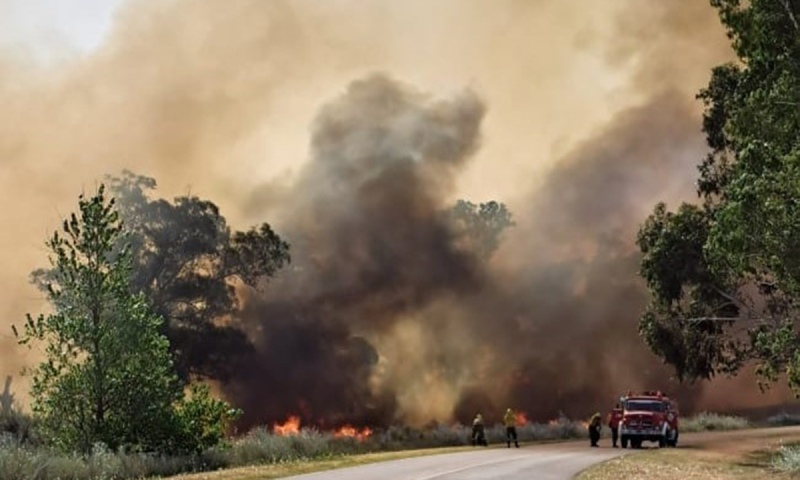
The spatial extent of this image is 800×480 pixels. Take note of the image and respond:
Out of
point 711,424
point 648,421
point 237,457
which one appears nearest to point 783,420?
point 711,424

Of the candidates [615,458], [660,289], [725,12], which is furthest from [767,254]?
[660,289]

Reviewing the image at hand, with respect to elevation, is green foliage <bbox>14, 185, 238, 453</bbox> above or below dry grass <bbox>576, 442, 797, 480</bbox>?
above

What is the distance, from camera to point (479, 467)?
26281mm

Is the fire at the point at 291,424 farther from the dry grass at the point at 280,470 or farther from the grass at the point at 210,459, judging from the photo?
the dry grass at the point at 280,470

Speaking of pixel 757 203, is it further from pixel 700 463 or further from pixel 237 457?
pixel 237 457

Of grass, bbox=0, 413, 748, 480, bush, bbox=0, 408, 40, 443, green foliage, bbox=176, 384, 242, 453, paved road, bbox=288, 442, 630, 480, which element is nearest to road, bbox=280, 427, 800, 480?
paved road, bbox=288, 442, 630, 480

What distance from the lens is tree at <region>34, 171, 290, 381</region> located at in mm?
54688

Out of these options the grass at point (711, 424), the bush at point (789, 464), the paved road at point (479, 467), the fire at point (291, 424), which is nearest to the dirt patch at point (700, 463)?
the bush at point (789, 464)

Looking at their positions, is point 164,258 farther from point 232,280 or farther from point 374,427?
point 374,427

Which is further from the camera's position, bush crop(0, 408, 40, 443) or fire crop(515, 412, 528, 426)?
fire crop(515, 412, 528, 426)

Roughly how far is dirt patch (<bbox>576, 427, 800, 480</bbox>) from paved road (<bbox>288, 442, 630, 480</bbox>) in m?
1.05

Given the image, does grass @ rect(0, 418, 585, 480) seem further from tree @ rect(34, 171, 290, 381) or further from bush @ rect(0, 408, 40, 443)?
tree @ rect(34, 171, 290, 381)

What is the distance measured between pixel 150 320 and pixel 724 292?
918 inches

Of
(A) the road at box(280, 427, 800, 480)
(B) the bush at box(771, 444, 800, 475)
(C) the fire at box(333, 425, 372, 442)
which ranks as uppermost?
(C) the fire at box(333, 425, 372, 442)
